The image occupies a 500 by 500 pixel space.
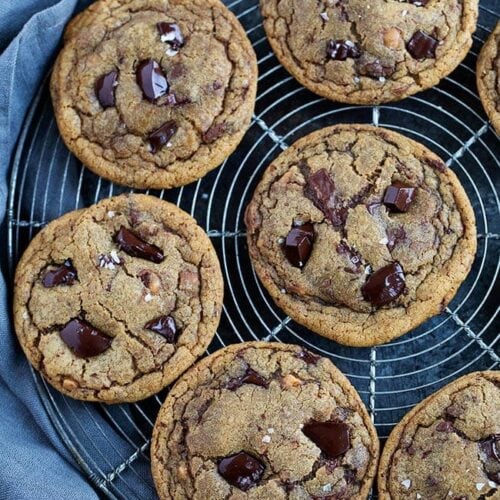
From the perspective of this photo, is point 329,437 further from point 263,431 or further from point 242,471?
point 242,471

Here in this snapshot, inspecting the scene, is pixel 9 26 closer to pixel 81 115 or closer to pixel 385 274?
pixel 81 115

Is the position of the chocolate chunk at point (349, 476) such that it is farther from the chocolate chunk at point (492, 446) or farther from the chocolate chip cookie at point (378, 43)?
the chocolate chip cookie at point (378, 43)

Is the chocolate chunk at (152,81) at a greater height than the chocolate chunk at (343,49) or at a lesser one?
greater

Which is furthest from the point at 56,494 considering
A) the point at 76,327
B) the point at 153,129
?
the point at 153,129

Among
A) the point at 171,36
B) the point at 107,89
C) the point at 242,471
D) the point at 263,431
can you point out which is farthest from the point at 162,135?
the point at 242,471

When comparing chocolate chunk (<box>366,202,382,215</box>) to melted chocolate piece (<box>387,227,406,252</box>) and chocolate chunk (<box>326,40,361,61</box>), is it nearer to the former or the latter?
melted chocolate piece (<box>387,227,406,252</box>)

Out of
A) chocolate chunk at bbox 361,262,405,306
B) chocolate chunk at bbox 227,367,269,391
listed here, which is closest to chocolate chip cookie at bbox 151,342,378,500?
chocolate chunk at bbox 227,367,269,391

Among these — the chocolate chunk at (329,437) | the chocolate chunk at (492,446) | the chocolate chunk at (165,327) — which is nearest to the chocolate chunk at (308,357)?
the chocolate chunk at (329,437)
